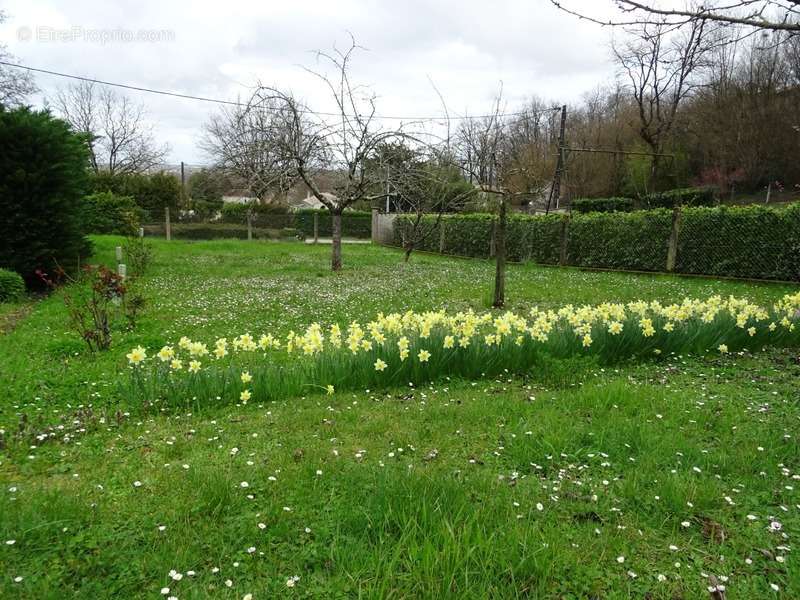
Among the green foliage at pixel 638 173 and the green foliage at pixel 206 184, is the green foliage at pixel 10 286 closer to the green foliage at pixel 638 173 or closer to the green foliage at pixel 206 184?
the green foliage at pixel 638 173

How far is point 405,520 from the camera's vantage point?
2.10 meters

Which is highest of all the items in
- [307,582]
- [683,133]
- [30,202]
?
[683,133]

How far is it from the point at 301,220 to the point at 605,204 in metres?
18.9

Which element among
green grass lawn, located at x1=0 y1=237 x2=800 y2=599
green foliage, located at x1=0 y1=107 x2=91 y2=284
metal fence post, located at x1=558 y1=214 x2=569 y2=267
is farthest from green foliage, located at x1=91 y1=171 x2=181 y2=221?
green grass lawn, located at x1=0 y1=237 x2=800 y2=599

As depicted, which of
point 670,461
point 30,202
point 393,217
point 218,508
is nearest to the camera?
point 218,508

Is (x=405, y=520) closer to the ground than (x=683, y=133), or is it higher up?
closer to the ground

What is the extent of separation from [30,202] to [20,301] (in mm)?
2284

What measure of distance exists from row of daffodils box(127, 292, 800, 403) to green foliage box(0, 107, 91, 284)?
634 centimetres

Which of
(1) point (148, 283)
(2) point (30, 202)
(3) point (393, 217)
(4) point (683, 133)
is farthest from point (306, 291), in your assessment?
(4) point (683, 133)

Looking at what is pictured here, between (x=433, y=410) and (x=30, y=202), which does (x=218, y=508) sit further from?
(x=30, y=202)

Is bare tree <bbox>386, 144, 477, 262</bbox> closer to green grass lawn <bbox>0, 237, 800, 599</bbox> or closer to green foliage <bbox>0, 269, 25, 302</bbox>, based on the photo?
green foliage <bbox>0, 269, 25, 302</bbox>

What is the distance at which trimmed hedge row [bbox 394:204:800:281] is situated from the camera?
11.8 meters

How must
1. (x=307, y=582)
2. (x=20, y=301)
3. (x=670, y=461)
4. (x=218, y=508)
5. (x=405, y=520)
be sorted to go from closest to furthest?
(x=307, y=582), (x=405, y=520), (x=218, y=508), (x=670, y=461), (x=20, y=301)

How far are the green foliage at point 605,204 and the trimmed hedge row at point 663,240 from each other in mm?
13791
